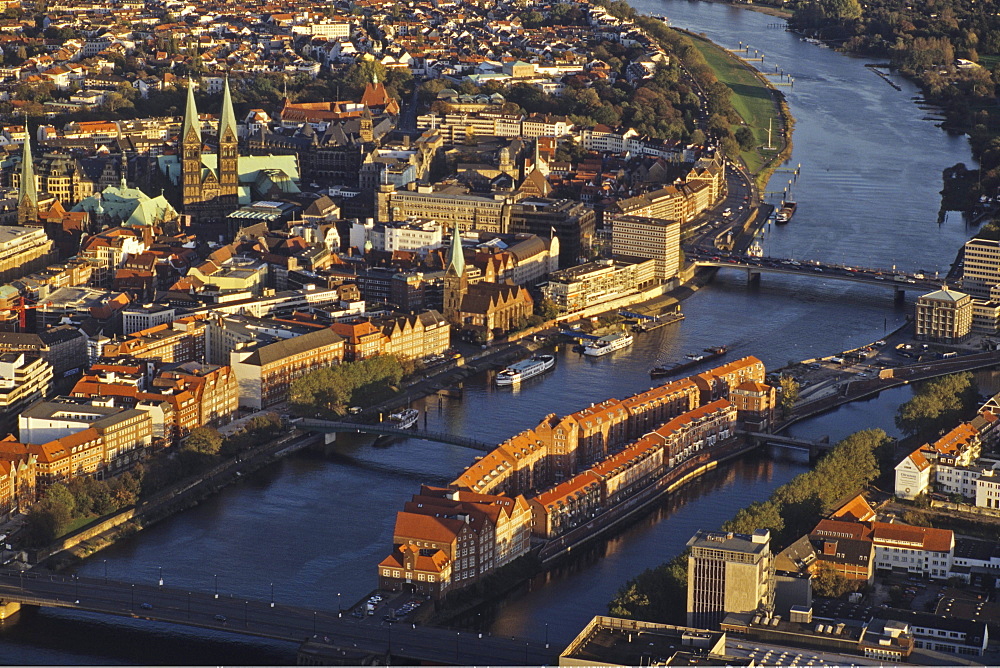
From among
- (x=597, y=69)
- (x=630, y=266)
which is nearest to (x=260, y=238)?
(x=630, y=266)

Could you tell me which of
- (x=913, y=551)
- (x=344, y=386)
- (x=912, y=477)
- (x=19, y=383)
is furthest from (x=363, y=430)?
(x=913, y=551)

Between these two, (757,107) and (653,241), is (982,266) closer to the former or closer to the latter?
(653,241)

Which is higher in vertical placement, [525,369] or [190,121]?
[190,121]

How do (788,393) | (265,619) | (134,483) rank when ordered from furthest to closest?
(788,393) < (134,483) < (265,619)

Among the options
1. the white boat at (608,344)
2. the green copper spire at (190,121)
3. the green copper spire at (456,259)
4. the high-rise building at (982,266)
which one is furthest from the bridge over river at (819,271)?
the green copper spire at (190,121)

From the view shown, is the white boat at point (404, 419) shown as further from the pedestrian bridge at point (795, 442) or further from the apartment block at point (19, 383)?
the apartment block at point (19, 383)

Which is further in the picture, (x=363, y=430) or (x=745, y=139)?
(x=745, y=139)

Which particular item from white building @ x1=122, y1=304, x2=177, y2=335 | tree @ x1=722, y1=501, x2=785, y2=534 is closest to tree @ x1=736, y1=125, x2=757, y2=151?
white building @ x1=122, y1=304, x2=177, y2=335
